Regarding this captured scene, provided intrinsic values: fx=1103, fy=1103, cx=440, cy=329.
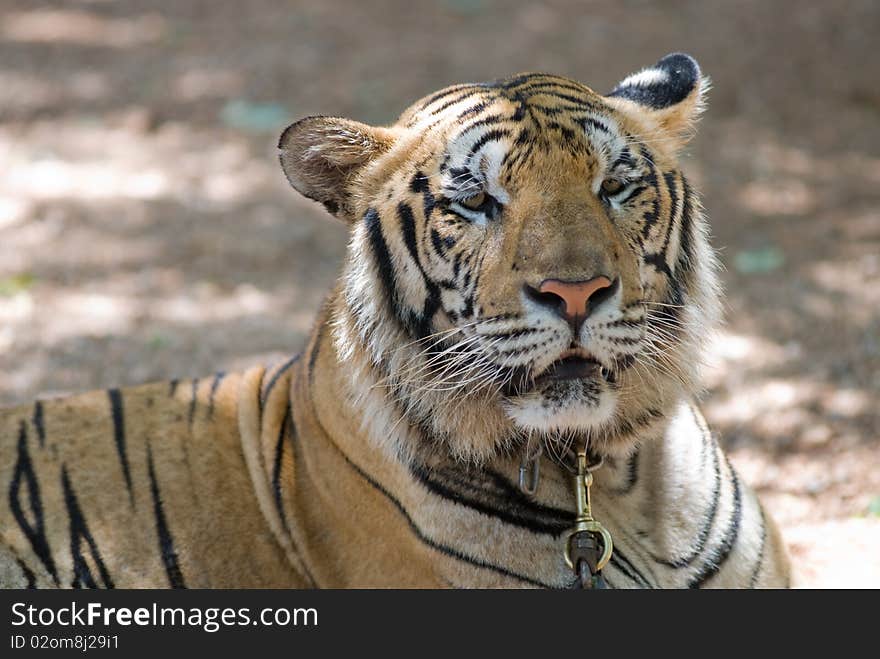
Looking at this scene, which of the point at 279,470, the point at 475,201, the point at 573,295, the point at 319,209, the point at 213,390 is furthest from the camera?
the point at 319,209

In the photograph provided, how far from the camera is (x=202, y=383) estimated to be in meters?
3.04

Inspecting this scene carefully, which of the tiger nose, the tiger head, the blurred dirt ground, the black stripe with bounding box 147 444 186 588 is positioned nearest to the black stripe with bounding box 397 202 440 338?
the tiger head

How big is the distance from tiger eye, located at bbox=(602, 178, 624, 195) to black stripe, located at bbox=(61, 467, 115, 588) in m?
1.53

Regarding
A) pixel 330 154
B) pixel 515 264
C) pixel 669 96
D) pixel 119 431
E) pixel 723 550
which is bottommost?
pixel 723 550

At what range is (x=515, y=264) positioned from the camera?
89.0 inches

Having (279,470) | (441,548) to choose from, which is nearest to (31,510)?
(279,470)

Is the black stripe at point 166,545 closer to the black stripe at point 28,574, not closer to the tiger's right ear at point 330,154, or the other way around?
the black stripe at point 28,574

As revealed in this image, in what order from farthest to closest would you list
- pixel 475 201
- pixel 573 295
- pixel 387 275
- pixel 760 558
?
pixel 760 558
pixel 387 275
pixel 475 201
pixel 573 295

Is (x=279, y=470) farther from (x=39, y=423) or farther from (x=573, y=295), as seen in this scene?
(x=573, y=295)

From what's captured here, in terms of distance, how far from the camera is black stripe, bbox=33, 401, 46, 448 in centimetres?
287

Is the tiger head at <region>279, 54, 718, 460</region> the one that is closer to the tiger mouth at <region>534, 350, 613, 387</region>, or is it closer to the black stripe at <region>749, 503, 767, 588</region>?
the tiger mouth at <region>534, 350, 613, 387</region>

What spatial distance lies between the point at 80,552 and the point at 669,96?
186 centimetres
